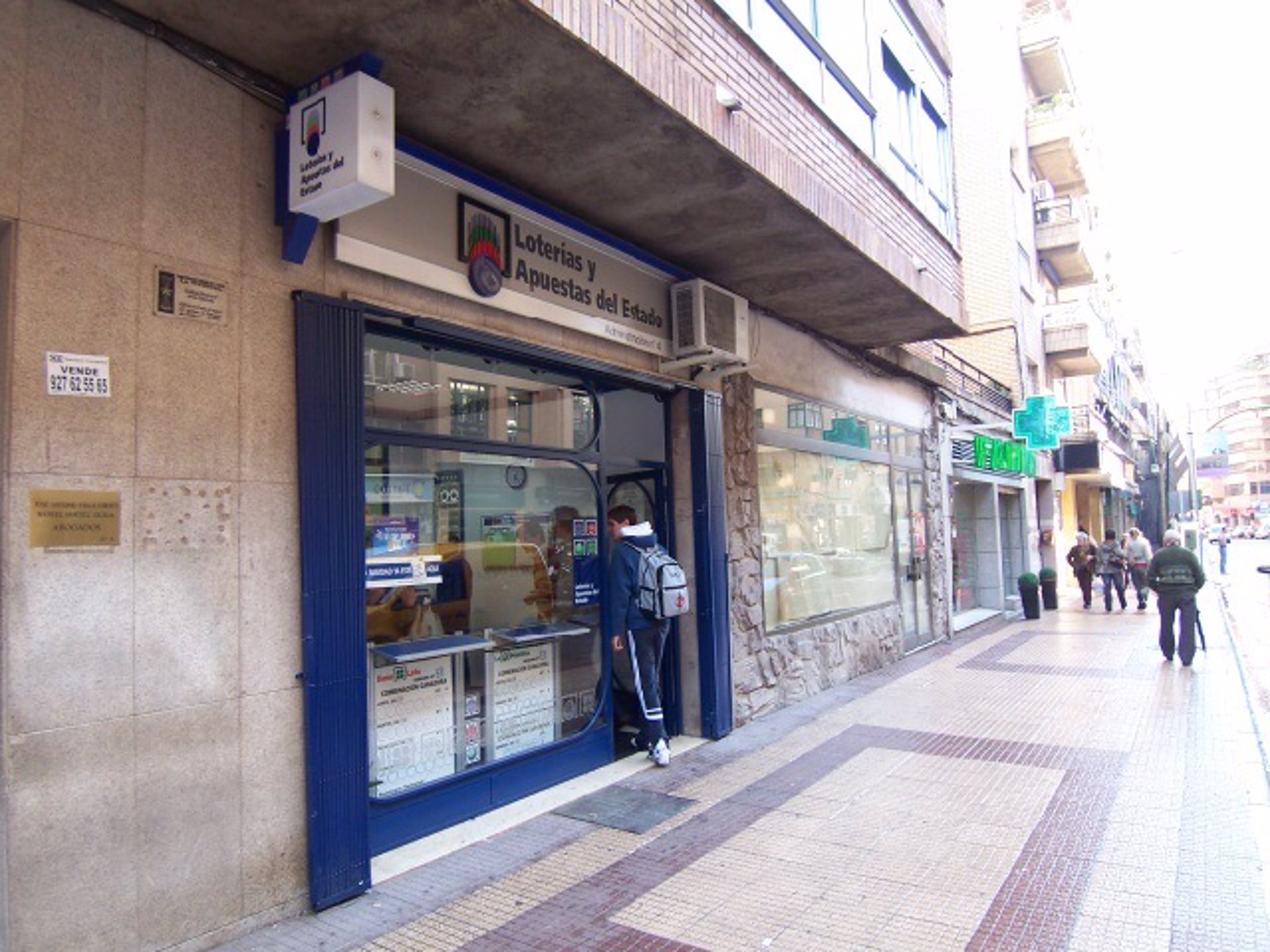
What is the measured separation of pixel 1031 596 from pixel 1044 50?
15.6 m

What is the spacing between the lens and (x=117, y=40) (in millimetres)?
3371

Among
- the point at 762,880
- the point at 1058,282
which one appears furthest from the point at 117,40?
→ the point at 1058,282

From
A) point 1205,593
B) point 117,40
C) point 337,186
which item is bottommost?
point 1205,593

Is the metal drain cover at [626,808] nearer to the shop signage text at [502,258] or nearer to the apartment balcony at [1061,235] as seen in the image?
Answer: the shop signage text at [502,258]

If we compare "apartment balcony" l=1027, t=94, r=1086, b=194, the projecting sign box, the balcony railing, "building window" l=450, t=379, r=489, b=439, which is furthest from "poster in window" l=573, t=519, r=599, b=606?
"apartment balcony" l=1027, t=94, r=1086, b=194

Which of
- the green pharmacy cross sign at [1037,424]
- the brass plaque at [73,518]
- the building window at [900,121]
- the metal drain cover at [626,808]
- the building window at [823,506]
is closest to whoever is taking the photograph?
the brass plaque at [73,518]

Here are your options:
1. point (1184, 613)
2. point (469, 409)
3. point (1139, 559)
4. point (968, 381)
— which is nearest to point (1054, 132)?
point (968, 381)

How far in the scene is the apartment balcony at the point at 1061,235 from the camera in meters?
22.3

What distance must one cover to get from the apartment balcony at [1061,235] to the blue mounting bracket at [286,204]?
22730 millimetres

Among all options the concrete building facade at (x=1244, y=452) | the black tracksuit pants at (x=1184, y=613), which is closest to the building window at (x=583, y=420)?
the black tracksuit pants at (x=1184, y=613)

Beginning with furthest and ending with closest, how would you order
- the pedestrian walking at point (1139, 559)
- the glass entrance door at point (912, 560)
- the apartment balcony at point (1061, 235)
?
1. the apartment balcony at point (1061, 235)
2. the pedestrian walking at point (1139, 559)
3. the glass entrance door at point (912, 560)

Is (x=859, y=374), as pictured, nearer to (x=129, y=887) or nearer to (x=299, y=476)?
(x=299, y=476)

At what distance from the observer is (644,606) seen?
6.02 m

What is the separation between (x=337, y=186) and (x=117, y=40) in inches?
39.8
